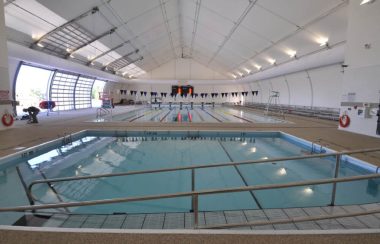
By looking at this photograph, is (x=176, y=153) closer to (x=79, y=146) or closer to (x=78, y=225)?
(x=79, y=146)

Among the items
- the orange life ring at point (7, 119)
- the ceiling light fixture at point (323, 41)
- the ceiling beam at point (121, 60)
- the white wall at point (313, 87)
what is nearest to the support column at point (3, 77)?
the orange life ring at point (7, 119)

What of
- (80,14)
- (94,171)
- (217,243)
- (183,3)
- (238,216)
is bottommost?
(94,171)

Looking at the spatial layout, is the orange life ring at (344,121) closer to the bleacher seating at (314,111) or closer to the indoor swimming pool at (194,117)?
the indoor swimming pool at (194,117)

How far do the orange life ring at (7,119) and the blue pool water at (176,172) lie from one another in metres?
2.88

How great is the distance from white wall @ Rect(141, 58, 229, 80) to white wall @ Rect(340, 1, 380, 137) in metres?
22.1

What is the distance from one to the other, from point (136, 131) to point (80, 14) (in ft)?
18.6

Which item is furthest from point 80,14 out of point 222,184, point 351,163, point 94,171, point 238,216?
point 351,163

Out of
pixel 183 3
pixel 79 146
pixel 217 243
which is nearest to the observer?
pixel 217 243

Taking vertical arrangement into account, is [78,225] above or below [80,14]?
below

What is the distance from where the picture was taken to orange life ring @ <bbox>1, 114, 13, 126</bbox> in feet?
26.2

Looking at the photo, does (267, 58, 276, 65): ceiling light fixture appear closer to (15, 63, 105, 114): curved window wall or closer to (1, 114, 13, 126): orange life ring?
(1, 114, 13, 126): orange life ring

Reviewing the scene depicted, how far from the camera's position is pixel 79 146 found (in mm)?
7215

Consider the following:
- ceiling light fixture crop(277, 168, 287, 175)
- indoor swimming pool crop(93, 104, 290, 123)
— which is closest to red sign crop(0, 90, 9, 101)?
indoor swimming pool crop(93, 104, 290, 123)

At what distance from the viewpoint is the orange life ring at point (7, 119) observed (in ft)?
26.2
